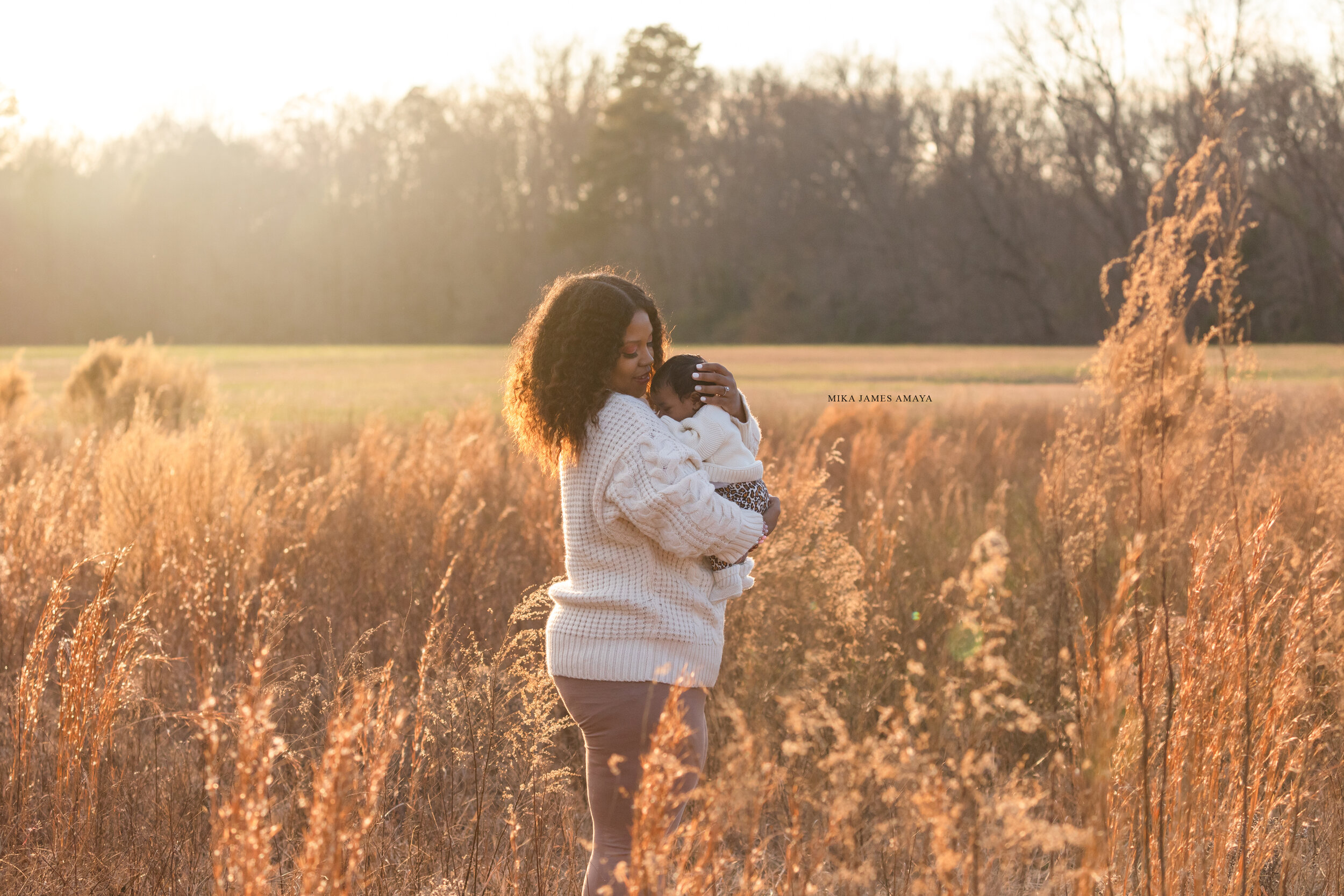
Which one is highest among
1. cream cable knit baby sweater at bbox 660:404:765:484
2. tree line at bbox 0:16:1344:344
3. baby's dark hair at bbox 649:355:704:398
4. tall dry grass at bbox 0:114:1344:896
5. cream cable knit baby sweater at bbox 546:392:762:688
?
tree line at bbox 0:16:1344:344

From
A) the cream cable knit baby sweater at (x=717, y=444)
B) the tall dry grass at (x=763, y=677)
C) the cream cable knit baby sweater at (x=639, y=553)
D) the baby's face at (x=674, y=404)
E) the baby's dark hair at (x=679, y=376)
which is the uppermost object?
the baby's dark hair at (x=679, y=376)

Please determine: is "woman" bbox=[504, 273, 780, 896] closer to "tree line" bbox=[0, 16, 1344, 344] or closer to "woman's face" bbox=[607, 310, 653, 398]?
"woman's face" bbox=[607, 310, 653, 398]

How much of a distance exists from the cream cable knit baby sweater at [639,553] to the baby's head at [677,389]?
135mm

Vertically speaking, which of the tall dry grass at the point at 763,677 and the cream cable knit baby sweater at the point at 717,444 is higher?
the cream cable knit baby sweater at the point at 717,444

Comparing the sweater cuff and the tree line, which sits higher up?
the tree line

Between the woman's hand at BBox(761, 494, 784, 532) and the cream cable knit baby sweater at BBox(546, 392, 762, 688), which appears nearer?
the cream cable knit baby sweater at BBox(546, 392, 762, 688)

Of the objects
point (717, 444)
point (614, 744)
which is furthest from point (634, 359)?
point (614, 744)

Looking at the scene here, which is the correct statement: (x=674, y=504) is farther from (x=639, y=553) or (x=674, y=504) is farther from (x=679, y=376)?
(x=679, y=376)

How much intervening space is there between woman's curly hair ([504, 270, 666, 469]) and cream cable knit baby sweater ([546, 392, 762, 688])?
0.15 feet

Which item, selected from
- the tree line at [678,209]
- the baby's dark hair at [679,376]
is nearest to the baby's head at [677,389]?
the baby's dark hair at [679,376]

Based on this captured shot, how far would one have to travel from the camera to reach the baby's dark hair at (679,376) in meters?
2.47

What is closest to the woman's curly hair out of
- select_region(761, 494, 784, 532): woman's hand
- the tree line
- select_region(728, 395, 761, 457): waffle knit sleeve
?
select_region(728, 395, 761, 457): waffle knit sleeve

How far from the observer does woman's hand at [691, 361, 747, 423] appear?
2398 millimetres

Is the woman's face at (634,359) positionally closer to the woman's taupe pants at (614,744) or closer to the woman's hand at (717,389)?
the woman's hand at (717,389)
